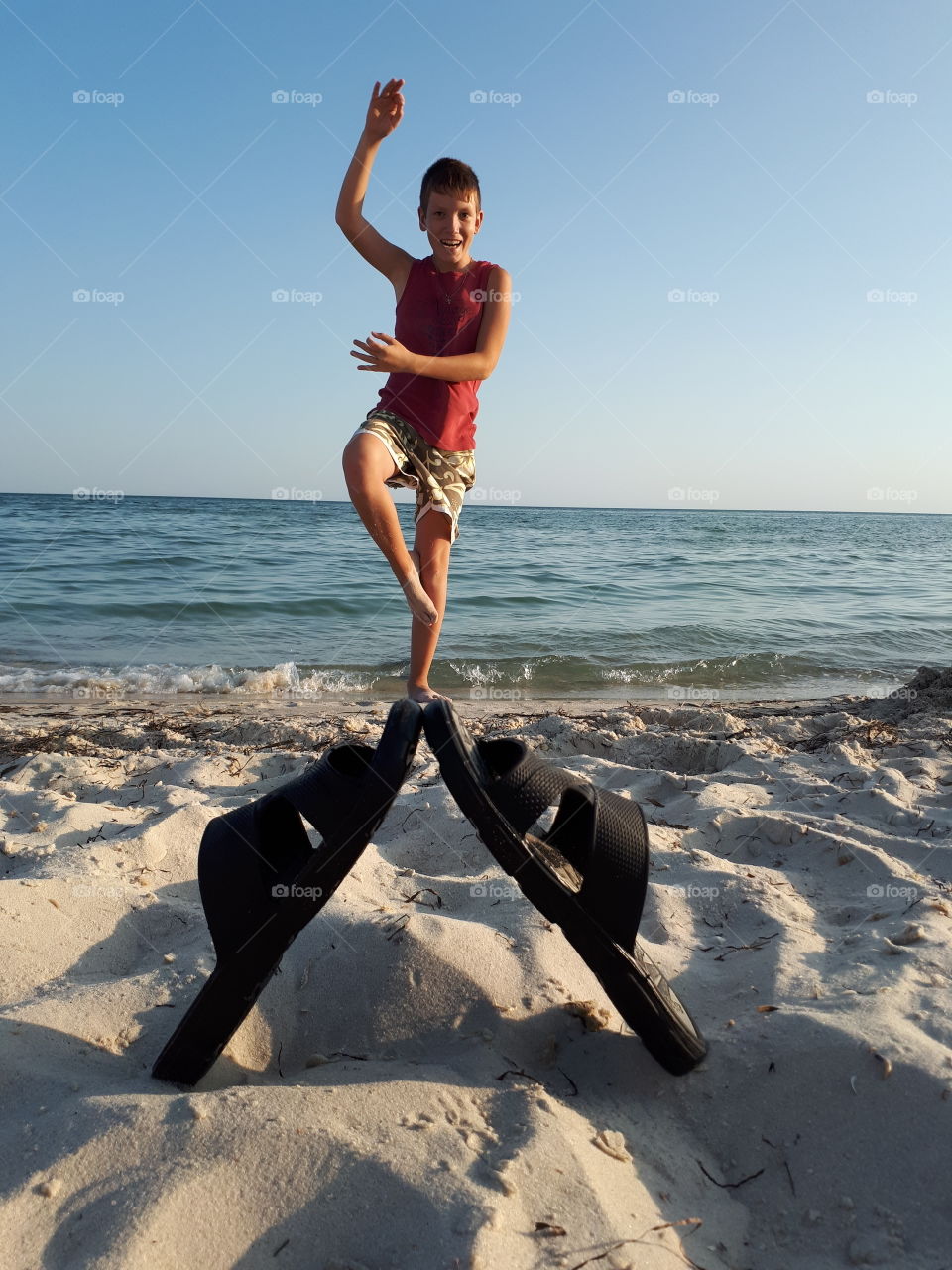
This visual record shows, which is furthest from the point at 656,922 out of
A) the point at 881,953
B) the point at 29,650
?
the point at 29,650

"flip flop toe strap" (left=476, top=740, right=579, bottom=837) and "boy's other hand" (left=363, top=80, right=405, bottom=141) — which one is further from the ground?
"boy's other hand" (left=363, top=80, right=405, bottom=141)

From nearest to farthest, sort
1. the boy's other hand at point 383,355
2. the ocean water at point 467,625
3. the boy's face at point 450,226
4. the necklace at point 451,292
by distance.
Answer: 1. the boy's other hand at point 383,355
2. the boy's face at point 450,226
3. the necklace at point 451,292
4. the ocean water at point 467,625

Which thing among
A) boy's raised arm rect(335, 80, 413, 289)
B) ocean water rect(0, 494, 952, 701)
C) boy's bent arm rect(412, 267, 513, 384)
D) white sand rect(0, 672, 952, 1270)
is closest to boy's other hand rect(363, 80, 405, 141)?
boy's raised arm rect(335, 80, 413, 289)

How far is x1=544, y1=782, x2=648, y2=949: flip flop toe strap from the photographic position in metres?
1.49

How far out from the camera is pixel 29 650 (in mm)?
8398

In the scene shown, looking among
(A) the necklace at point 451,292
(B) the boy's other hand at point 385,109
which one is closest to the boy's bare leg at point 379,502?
(A) the necklace at point 451,292

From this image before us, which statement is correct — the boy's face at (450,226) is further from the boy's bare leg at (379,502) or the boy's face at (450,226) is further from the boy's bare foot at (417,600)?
the boy's bare foot at (417,600)

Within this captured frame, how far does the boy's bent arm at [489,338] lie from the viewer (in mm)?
3076

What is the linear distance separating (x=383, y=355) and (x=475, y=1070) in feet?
6.45

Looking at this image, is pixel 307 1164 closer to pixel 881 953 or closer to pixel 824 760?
pixel 881 953

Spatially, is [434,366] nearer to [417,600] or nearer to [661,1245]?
[417,600]

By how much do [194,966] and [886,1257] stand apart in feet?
4.50

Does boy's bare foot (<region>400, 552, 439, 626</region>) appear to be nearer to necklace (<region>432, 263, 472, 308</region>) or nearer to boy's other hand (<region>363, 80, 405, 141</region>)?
necklace (<region>432, 263, 472, 308</region>)

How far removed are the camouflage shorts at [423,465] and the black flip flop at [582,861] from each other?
1.79 m
